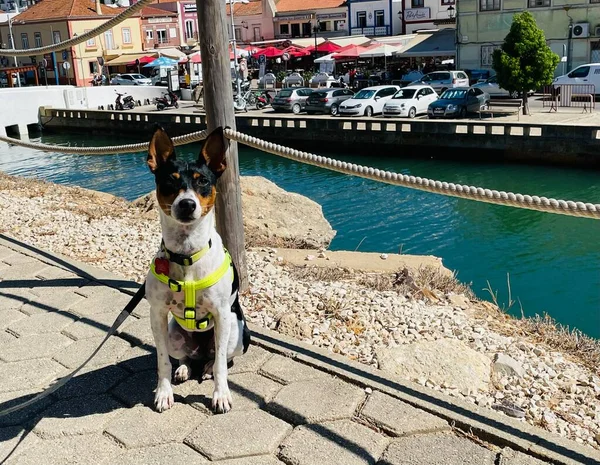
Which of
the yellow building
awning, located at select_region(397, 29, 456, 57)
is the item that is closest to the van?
awning, located at select_region(397, 29, 456, 57)

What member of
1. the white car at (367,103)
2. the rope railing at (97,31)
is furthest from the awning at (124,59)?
the rope railing at (97,31)

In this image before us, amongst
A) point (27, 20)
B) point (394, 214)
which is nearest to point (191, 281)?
point (394, 214)

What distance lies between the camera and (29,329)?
494cm

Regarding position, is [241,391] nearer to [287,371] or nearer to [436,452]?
[287,371]

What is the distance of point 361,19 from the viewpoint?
200 feet

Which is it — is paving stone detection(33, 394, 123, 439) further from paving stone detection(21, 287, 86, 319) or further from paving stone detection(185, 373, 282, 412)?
paving stone detection(21, 287, 86, 319)

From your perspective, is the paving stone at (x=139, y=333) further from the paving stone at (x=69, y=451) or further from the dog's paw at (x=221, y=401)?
the paving stone at (x=69, y=451)

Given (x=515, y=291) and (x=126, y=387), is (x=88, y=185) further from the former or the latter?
(x=126, y=387)

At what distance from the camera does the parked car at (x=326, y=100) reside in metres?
30.9

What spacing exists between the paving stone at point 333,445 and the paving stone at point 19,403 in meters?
1.41

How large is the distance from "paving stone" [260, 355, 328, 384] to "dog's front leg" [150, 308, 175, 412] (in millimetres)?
604

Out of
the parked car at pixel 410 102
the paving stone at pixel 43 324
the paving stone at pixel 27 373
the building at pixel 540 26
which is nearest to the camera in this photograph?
the paving stone at pixel 27 373

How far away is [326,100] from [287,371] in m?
27.6

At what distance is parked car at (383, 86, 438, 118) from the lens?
28484 millimetres
